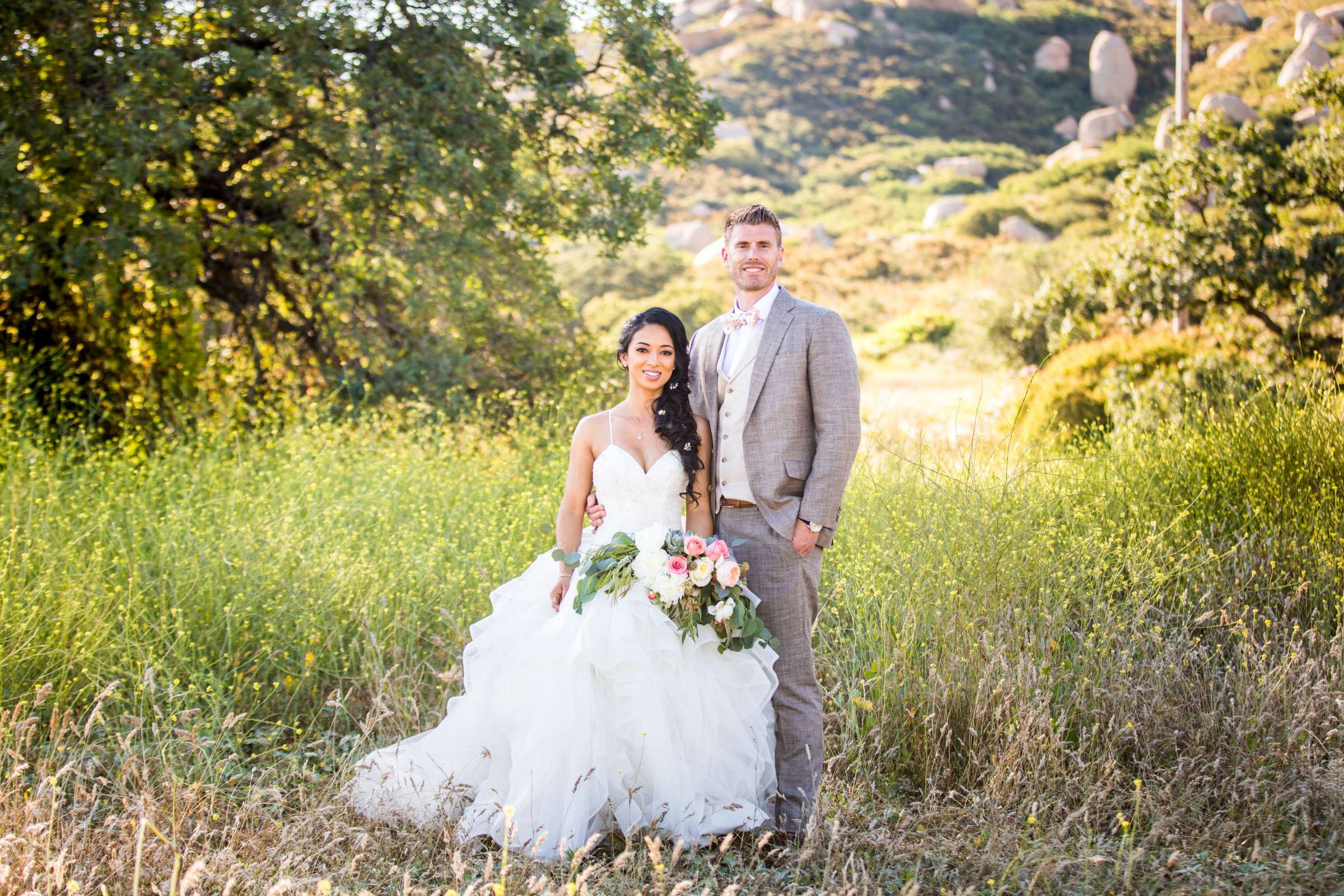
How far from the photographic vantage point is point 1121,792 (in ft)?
11.5

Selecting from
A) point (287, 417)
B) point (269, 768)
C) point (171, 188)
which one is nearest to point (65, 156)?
point (171, 188)

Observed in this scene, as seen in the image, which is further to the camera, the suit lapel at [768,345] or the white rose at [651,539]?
the suit lapel at [768,345]

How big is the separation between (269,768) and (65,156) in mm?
5506

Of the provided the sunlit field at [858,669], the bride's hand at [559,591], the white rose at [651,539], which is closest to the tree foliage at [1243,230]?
the sunlit field at [858,669]

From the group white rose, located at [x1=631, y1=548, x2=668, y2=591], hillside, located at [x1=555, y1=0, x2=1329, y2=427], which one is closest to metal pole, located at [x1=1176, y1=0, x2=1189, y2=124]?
hillside, located at [x1=555, y1=0, x2=1329, y2=427]

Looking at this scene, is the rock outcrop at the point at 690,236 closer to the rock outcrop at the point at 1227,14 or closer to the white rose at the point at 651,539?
the rock outcrop at the point at 1227,14

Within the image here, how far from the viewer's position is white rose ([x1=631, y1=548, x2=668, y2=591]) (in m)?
3.09

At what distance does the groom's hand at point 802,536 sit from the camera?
3.21m

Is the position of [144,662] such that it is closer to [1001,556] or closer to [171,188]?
[1001,556]

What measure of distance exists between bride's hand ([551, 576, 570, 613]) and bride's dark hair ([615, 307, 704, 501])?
531 millimetres

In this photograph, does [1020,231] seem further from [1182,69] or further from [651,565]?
[651,565]

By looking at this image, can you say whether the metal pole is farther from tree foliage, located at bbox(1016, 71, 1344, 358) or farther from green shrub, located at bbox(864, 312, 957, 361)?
green shrub, located at bbox(864, 312, 957, 361)

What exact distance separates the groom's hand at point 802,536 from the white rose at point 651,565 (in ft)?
1.48

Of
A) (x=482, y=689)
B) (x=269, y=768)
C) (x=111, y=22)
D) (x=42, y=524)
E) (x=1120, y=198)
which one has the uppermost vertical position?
(x=111, y=22)
